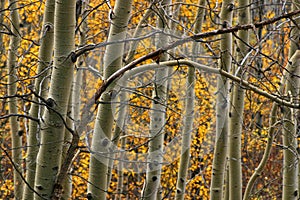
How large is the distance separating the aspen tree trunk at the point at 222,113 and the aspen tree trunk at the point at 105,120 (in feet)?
4.11

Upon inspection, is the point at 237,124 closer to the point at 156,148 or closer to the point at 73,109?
the point at 156,148

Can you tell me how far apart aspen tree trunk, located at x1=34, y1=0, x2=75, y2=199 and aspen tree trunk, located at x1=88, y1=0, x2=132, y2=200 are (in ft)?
1.12

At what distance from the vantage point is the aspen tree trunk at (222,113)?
3.74m

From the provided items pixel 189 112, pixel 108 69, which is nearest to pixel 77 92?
pixel 189 112

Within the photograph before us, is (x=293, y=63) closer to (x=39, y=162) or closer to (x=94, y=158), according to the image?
(x=94, y=158)

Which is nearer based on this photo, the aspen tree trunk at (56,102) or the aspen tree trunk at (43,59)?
the aspen tree trunk at (56,102)

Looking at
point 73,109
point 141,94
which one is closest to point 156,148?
point 73,109

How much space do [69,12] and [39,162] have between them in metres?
0.76

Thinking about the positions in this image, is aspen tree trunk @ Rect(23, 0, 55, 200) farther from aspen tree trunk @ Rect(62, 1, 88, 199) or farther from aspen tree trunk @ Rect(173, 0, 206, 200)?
aspen tree trunk @ Rect(173, 0, 206, 200)

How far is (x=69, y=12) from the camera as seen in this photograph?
2.24 m

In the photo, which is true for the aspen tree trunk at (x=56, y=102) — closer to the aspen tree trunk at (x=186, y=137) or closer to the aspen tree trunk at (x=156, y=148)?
the aspen tree trunk at (x=156, y=148)

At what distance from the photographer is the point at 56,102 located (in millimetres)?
2248

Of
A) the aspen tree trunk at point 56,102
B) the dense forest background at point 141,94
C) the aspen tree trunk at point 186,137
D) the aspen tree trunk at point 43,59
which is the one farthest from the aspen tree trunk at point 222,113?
the aspen tree trunk at point 56,102

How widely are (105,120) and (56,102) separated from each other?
0.39 metres
